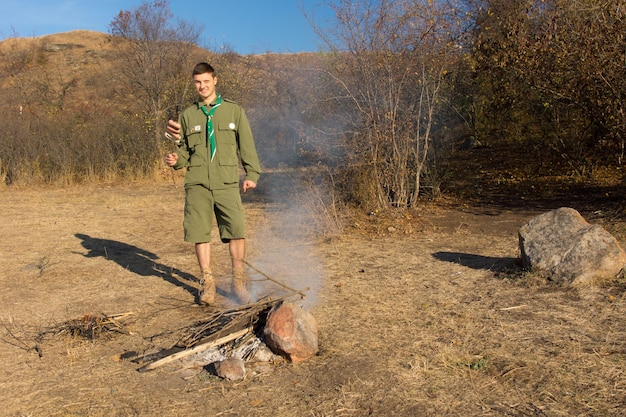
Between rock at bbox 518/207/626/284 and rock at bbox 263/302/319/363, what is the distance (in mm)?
A: 2393

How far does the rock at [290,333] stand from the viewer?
3480 millimetres

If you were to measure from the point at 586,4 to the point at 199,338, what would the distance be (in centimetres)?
693

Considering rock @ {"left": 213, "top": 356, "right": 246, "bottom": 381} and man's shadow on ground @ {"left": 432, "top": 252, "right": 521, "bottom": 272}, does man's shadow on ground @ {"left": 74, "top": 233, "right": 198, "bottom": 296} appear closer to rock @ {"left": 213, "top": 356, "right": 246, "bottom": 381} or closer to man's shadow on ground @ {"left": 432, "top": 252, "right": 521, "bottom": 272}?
rock @ {"left": 213, "top": 356, "right": 246, "bottom": 381}

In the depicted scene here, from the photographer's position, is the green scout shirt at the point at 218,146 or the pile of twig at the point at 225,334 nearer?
the pile of twig at the point at 225,334

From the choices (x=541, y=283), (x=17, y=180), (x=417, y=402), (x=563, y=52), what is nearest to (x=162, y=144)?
(x=17, y=180)

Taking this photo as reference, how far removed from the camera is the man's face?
4.45 metres

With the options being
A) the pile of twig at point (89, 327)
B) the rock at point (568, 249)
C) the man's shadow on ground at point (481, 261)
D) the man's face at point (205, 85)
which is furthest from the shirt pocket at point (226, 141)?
the rock at point (568, 249)

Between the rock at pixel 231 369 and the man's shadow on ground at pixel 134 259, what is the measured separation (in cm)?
183

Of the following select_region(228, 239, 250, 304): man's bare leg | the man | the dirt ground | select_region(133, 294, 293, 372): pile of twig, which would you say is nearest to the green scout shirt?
the man

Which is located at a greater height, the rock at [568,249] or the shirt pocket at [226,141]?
the shirt pocket at [226,141]

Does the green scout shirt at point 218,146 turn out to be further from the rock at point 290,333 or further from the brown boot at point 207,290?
the rock at point 290,333

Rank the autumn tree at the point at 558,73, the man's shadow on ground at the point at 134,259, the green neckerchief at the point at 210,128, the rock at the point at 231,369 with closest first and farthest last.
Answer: the rock at the point at 231,369 < the green neckerchief at the point at 210,128 < the man's shadow on ground at the point at 134,259 < the autumn tree at the point at 558,73

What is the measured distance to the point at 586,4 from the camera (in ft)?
25.2

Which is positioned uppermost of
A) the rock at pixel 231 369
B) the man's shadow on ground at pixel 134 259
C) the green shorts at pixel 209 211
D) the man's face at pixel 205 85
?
the man's face at pixel 205 85
